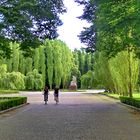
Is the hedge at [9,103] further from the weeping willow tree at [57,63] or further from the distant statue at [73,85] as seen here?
the distant statue at [73,85]

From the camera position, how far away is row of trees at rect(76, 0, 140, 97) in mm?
21688

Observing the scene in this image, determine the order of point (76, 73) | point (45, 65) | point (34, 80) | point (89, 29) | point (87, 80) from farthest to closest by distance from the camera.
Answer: point (76, 73)
point (87, 80)
point (45, 65)
point (34, 80)
point (89, 29)

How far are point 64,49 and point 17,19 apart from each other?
77916 mm

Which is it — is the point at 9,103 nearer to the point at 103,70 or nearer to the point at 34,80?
the point at 103,70

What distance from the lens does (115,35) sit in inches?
1250

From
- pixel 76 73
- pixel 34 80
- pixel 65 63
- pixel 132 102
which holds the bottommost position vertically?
pixel 132 102

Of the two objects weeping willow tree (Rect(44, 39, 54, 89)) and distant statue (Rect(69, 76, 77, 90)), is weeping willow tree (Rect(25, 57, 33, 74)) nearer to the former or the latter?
weeping willow tree (Rect(44, 39, 54, 89))

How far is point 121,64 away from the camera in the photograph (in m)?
44.4

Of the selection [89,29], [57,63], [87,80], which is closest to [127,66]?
[89,29]

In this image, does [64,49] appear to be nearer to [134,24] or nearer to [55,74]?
[55,74]

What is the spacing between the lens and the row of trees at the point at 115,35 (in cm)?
2169

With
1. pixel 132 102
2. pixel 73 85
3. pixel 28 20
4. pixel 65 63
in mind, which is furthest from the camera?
pixel 73 85

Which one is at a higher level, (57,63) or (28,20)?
(57,63)

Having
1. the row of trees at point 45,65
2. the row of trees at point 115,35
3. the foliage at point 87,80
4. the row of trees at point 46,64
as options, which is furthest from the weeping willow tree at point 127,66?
the foliage at point 87,80
